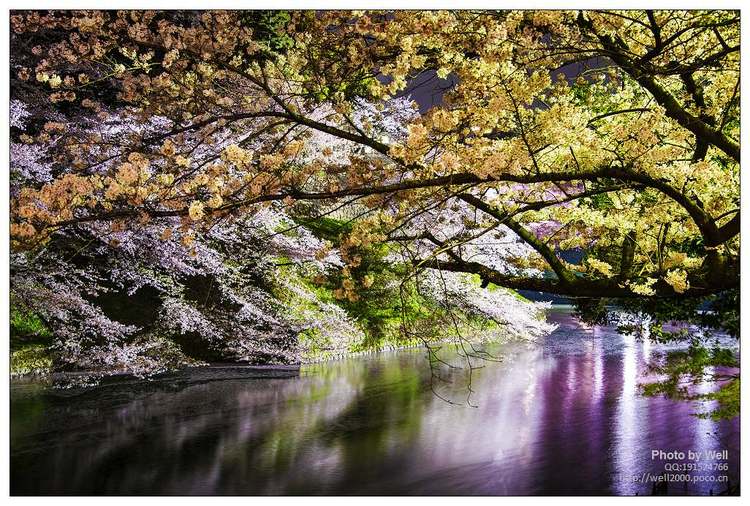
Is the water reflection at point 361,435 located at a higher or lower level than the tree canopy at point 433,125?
lower

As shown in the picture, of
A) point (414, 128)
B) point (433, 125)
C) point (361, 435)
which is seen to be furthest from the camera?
point (361, 435)

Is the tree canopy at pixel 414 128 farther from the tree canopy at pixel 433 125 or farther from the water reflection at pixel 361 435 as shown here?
the water reflection at pixel 361 435

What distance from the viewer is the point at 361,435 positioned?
11.6ft

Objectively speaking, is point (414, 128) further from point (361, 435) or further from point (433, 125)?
point (361, 435)

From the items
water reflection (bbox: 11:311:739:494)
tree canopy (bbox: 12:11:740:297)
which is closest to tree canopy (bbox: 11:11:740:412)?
tree canopy (bbox: 12:11:740:297)

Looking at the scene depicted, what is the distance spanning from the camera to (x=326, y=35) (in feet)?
11.5

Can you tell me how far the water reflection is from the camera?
3.16m

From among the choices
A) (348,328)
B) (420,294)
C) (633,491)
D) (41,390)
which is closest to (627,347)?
(633,491)

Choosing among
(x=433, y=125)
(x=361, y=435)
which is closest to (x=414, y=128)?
(x=433, y=125)

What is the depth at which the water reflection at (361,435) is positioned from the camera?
10.4 ft

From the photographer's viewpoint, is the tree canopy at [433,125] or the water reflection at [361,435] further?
the water reflection at [361,435]

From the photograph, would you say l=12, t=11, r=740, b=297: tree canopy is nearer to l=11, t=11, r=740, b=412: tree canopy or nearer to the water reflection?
l=11, t=11, r=740, b=412: tree canopy

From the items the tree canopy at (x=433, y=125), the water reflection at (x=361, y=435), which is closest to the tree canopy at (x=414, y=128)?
the tree canopy at (x=433, y=125)
